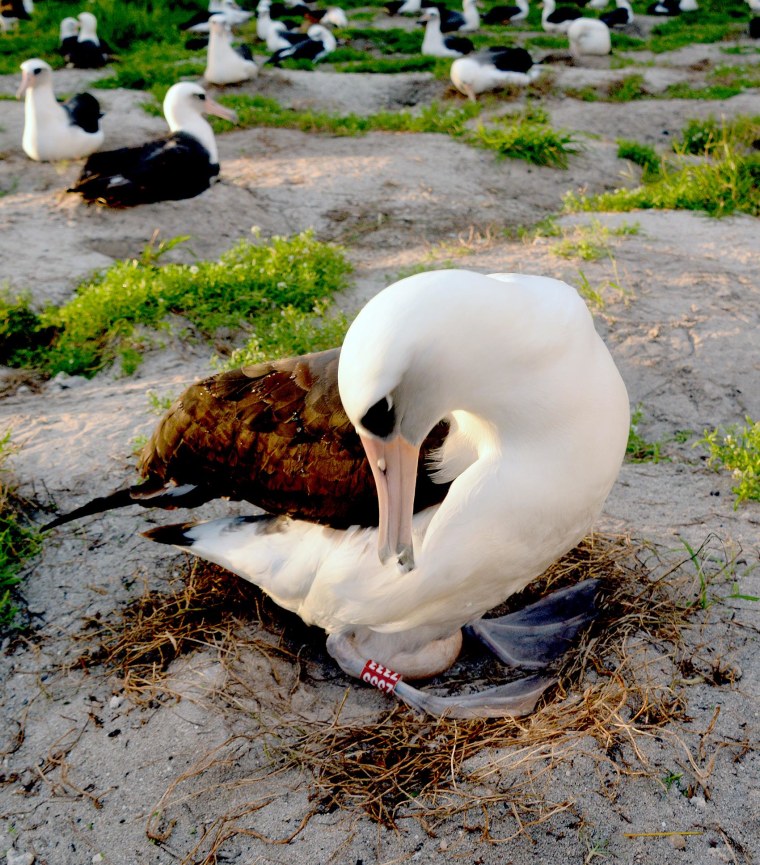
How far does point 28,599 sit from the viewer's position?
11.8 feet

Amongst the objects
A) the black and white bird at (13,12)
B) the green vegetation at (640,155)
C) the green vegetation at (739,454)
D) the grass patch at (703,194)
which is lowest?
the green vegetation at (640,155)

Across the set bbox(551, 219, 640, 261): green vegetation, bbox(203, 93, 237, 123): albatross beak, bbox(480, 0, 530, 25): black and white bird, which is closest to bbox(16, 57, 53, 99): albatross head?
bbox(203, 93, 237, 123): albatross beak

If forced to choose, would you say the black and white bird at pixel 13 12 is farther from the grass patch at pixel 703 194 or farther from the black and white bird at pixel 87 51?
the grass patch at pixel 703 194

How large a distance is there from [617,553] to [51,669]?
2.17 metres

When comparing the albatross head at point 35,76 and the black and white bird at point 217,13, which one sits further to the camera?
the black and white bird at point 217,13

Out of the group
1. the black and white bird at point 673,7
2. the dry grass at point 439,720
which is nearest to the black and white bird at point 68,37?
the black and white bird at point 673,7

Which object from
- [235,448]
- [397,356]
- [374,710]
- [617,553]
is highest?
[397,356]

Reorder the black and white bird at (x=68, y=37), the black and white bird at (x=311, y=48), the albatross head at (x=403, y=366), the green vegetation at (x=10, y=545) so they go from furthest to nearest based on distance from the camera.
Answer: the black and white bird at (x=311, y=48), the black and white bird at (x=68, y=37), the green vegetation at (x=10, y=545), the albatross head at (x=403, y=366)

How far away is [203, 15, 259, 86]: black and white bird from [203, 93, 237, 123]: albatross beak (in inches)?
130

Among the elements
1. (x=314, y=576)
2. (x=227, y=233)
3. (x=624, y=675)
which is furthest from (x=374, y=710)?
(x=227, y=233)

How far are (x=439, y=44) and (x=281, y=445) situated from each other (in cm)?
1451

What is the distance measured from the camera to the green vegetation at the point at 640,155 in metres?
9.08

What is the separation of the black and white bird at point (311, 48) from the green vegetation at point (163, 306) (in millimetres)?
9844

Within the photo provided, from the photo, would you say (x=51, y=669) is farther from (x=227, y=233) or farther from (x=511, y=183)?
(x=511, y=183)
